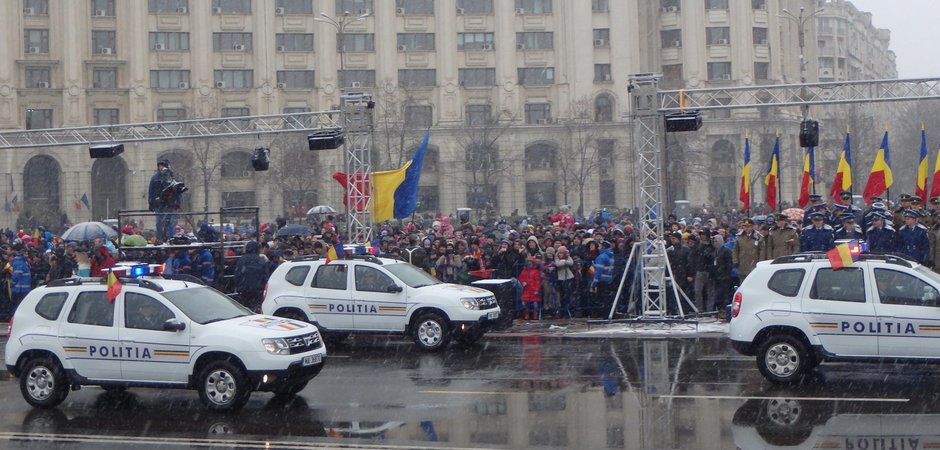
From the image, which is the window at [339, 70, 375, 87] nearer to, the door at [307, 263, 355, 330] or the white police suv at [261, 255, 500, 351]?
the white police suv at [261, 255, 500, 351]

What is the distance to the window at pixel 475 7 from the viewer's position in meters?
68.5

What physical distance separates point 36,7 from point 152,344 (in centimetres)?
5759

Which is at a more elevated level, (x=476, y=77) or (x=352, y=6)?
(x=352, y=6)

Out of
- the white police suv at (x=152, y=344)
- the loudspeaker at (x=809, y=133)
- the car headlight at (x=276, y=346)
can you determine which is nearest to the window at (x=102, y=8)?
the loudspeaker at (x=809, y=133)

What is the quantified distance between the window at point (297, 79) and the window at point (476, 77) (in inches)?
362

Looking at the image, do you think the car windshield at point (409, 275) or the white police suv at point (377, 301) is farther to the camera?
the car windshield at point (409, 275)

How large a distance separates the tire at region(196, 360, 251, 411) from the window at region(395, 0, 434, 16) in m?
57.2

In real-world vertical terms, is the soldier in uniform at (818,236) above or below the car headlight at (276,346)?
above

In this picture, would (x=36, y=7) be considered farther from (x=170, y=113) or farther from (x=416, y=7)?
(x=416, y=7)

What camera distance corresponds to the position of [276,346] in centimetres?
1302

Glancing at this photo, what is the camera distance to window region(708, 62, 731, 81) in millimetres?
69938

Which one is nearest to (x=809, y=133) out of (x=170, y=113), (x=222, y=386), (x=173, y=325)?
(x=222, y=386)

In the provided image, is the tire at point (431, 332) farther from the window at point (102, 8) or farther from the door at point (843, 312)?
the window at point (102, 8)

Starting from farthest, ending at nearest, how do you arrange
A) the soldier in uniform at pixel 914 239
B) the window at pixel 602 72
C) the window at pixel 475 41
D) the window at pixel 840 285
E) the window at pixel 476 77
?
1. the window at pixel 602 72
2. the window at pixel 475 41
3. the window at pixel 476 77
4. the soldier in uniform at pixel 914 239
5. the window at pixel 840 285
